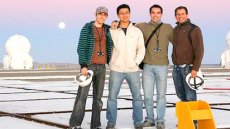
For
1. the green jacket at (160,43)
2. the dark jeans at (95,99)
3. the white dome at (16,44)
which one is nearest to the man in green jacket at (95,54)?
the dark jeans at (95,99)

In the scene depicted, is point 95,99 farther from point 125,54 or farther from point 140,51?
point 140,51

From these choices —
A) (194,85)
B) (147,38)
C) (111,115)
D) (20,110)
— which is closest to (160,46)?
(147,38)

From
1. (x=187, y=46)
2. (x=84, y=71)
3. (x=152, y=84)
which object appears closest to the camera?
(x=84, y=71)

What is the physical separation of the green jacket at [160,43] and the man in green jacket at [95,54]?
0.63m

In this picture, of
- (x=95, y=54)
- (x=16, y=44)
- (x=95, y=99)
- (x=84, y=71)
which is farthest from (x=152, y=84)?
(x=16, y=44)

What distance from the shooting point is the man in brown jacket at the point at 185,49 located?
7.00 m

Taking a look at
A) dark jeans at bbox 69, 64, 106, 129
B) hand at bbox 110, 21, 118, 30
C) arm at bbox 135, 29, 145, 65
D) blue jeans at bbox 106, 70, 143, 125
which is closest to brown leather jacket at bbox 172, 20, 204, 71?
arm at bbox 135, 29, 145, 65

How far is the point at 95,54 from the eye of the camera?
278 inches

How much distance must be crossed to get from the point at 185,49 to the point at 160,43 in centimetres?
44

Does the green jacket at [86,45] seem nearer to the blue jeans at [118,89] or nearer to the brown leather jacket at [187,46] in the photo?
the blue jeans at [118,89]

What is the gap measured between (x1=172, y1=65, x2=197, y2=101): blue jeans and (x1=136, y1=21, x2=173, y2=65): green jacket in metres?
0.28

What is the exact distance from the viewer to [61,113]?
9.52m

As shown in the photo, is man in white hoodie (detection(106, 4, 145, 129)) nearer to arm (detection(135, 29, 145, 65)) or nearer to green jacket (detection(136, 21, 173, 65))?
arm (detection(135, 29, 145, 65))

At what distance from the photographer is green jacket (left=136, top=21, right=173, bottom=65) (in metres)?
7.30
